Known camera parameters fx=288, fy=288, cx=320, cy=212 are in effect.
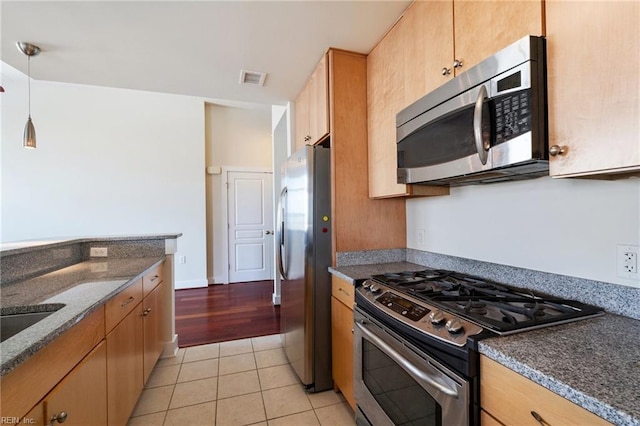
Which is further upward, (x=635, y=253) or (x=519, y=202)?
(x=519, y=202)

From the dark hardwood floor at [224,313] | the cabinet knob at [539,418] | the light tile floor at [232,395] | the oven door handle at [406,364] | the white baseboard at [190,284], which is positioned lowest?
the dark hardwood floor at [224,313]

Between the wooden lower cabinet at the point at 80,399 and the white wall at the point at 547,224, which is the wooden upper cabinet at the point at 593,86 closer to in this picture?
the white wall at the point at 547,224

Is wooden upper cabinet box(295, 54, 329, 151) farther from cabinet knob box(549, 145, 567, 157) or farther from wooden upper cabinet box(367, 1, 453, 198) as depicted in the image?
cabinet knob box(549, 145, 567, 157)

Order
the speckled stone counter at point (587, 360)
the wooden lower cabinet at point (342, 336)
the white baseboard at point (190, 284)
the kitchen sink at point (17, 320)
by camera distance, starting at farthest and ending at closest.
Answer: the white baseboard at point (190, 284)
the wooden lower cabinet at point (342, 336)
the kitchen sink at point (17, 320)
the speckled stone counter at point (587, 360)

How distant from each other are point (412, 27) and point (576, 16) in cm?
88

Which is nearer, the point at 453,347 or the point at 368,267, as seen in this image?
the point at 453,347

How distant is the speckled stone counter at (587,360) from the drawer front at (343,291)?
88 centimetres

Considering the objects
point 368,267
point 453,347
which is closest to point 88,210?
point 368,267

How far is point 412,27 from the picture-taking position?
158 cm

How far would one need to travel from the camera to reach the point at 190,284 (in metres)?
4.87

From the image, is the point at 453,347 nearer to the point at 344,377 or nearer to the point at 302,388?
the point at 344,377

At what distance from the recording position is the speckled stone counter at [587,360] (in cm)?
58

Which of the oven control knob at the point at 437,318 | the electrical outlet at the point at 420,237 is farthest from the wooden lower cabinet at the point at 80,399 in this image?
the electrical outlet at the point at 420,237

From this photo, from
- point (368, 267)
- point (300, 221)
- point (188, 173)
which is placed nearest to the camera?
point (368, 267)
